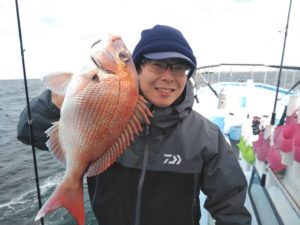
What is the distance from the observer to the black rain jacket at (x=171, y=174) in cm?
163

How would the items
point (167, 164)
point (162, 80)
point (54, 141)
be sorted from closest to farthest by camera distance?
point (54, 141)
point (162, 80)
point (167, 164)

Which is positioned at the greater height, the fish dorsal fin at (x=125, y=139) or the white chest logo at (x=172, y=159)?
the fish dorsal fin at (x=125, y=139)

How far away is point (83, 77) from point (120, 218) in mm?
919

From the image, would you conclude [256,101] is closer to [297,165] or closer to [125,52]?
[297,165]

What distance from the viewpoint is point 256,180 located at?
12.3 ft

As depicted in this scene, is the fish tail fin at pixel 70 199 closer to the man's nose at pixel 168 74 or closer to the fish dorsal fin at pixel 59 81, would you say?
the fish dorsal fin at pixel 59 81

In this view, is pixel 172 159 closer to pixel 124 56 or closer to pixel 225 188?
pixel 225 188

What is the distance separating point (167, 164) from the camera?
1653 millimetres

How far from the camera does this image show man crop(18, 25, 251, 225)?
1608 mm

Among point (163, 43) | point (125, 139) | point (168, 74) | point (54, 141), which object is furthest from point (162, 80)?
point (54, 141)

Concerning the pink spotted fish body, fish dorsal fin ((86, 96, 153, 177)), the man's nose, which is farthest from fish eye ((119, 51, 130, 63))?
the man's nose

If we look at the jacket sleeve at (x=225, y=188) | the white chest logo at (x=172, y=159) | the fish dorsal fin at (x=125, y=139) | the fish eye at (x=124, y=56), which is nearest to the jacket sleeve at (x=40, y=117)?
the fish dorsal fin at (x=125, y=139)

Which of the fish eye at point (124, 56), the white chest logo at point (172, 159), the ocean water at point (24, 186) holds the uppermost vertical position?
the fish eye at point (124, 56)

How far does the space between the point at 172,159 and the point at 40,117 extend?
828mm
